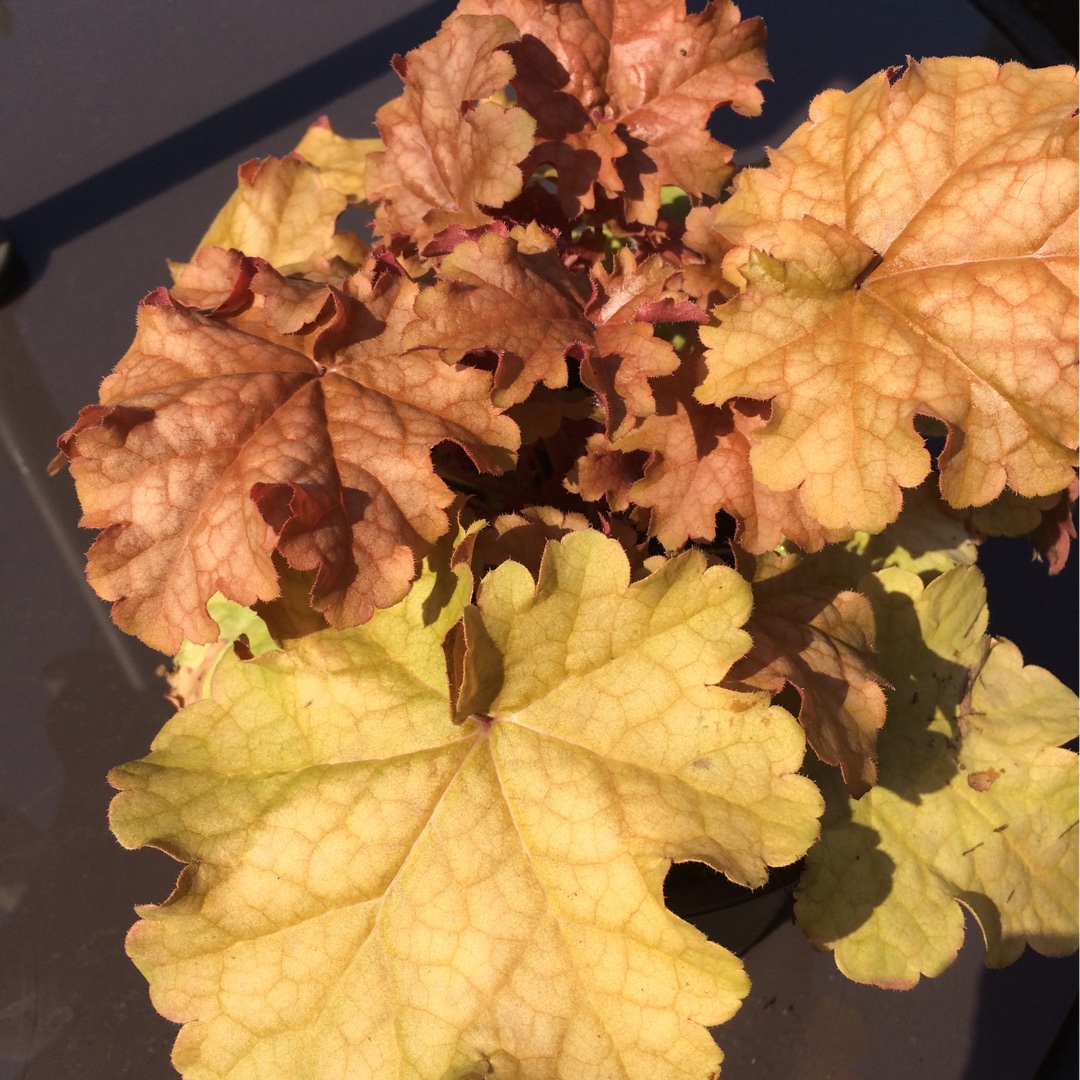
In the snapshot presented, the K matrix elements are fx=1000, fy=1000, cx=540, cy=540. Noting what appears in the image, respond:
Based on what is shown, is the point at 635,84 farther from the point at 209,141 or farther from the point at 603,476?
the point at 209,141

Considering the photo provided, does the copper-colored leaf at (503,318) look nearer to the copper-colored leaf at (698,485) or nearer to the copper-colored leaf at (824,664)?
the copper-colored leaf at (698,485)

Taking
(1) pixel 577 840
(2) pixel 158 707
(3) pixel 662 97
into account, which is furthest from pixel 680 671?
(2) pixel 158 707

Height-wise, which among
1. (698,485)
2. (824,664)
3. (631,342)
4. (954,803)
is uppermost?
(631,342)

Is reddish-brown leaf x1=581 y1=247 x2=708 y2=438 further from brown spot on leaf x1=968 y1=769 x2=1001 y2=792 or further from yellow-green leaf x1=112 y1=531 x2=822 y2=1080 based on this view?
brown spot on leaf x1=968 y1=769 x2=1001 y2=792

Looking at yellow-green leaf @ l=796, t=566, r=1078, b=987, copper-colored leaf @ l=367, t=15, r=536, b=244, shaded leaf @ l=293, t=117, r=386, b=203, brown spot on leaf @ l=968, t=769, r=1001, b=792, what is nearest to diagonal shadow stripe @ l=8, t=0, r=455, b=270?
shaded leaf @ l=293, t=117, r=386, b=203

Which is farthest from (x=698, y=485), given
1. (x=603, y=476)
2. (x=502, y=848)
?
(x=502, y=848)

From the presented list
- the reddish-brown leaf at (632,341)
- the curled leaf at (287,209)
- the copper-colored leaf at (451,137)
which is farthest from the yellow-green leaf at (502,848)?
the curled leaf at (287,209)
